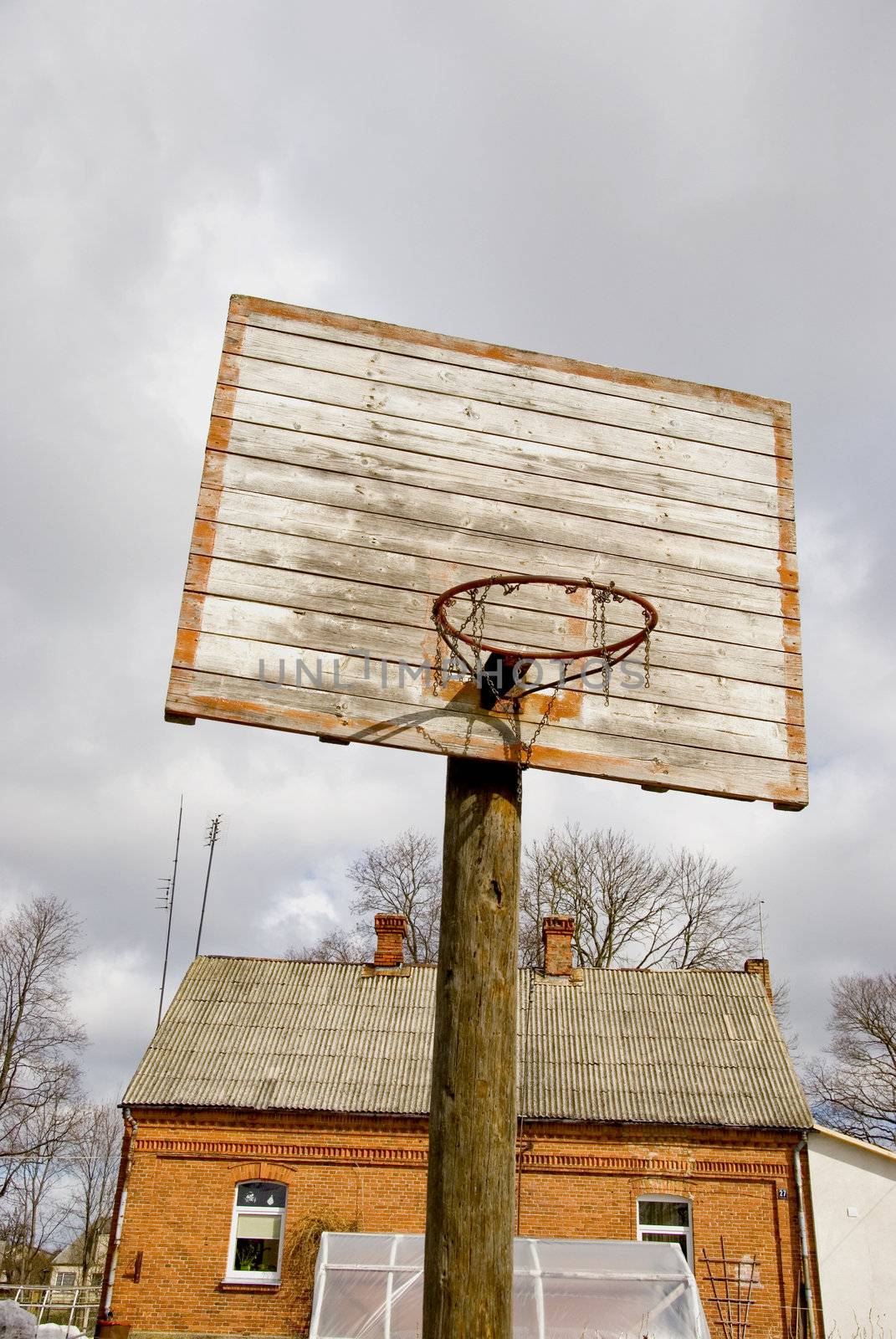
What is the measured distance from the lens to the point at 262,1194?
1590cm

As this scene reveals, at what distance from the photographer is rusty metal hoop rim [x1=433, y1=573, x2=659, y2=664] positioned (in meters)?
4.55

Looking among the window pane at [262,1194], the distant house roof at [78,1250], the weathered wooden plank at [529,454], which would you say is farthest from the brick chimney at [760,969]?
the distant house roof at [78,1250]

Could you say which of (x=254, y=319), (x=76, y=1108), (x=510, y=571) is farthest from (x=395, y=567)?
(x=76, y=1108)

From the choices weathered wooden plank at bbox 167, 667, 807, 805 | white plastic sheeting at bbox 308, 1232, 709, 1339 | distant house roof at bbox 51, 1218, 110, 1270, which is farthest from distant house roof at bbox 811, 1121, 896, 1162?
distant house roof at bbox 51, 1218, 110, 1270

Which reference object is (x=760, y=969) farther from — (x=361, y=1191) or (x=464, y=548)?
(x=464, y=548)

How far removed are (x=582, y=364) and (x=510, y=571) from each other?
126 centimetres

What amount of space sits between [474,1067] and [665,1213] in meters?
13.8

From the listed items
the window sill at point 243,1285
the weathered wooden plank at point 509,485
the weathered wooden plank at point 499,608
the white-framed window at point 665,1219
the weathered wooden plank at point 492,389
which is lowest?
the window sill at point 243,1285

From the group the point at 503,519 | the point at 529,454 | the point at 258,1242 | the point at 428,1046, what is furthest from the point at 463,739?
the point at 428,1046

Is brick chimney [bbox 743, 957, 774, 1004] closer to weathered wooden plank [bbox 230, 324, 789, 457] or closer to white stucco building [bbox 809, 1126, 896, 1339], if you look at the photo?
white stucco building [bbox 809, 1126, 896, 1339]

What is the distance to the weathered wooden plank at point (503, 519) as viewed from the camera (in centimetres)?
470

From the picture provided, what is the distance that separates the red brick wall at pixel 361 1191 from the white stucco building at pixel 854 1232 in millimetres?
436

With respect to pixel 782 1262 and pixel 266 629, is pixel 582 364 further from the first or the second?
pixel 782 1262

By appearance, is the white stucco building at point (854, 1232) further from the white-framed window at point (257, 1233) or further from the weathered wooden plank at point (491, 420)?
the weathered wooden plank at point (491, 420)
